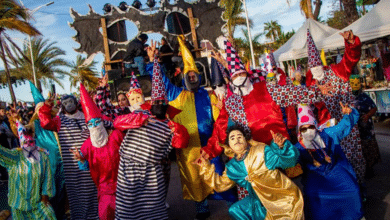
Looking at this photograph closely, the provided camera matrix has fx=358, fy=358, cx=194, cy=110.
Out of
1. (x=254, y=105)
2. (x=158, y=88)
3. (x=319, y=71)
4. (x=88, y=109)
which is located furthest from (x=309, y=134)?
(x=88, y=109)

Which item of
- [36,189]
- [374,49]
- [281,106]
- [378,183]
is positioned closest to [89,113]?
[36,189]

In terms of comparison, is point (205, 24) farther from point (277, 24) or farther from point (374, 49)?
point (277, 24)

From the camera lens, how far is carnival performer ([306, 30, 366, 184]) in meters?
4.54

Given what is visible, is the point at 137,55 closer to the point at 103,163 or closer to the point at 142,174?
the point at 103,163

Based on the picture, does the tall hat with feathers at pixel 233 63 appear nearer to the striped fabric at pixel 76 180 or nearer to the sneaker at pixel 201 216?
the sneaker at pixel 201 216

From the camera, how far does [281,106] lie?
13.1ft

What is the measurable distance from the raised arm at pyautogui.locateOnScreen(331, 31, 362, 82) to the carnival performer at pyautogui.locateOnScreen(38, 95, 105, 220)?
348cm

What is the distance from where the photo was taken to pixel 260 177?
3539 millimetres

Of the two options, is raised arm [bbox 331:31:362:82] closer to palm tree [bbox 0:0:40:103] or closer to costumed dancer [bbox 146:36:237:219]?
costumed dancer [bbox 146:36:237:219]

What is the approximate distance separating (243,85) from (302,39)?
34.7ft

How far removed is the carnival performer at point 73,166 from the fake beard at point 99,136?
1.81ft

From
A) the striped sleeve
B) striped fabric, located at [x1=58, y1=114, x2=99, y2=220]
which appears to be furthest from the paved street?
the striped sleeve

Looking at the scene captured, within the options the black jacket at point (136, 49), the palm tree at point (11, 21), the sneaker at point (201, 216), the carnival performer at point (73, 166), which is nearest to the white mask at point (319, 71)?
the sneaker at point (201, 216)

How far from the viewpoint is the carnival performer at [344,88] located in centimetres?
454
